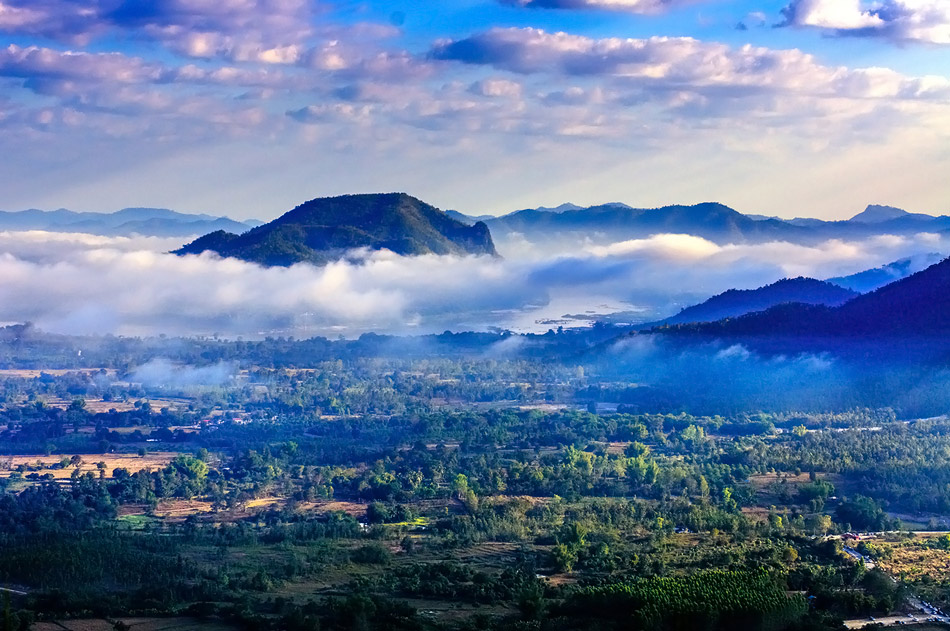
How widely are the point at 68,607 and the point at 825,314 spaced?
3000 inches

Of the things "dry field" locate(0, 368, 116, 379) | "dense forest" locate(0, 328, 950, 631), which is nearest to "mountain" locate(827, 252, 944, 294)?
"dense forest" locate(0, 328, 950, 631)

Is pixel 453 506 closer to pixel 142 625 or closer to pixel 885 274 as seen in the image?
pixel 142 625

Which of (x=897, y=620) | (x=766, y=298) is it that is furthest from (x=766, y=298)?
(x=897, y=620)

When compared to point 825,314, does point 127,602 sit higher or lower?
lower

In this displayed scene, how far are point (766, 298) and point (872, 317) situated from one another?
32.8 m

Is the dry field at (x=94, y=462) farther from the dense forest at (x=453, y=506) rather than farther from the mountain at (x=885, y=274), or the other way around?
the mountain at (x=885, y=274)

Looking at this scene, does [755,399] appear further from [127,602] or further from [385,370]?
[127,602]

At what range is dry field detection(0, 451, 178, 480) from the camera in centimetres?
7264

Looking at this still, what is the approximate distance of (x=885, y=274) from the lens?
161 m

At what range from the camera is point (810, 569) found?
4675 centimetres

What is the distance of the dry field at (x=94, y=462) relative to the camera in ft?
238

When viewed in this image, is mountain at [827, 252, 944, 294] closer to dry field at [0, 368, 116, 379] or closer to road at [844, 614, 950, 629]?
dry field at [0, 368, 116, 379]

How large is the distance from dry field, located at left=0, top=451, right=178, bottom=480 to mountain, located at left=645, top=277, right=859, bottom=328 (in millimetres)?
68998

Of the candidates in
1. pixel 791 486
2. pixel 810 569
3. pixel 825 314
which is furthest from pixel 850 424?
pixel 810 569
